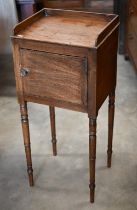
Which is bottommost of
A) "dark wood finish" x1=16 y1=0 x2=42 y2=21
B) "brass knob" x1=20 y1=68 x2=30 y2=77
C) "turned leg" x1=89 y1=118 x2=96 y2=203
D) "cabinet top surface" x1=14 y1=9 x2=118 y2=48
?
"turned leg" x1=89 y1=118 x2=96 y2=203

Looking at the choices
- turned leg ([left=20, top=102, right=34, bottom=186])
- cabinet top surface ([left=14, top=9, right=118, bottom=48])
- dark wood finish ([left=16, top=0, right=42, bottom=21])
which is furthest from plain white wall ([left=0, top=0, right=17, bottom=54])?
turned leg ([left=20, top=102, right=34, bottom=186])

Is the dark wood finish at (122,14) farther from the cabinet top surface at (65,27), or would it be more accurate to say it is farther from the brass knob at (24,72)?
the brass knob at (24,72)

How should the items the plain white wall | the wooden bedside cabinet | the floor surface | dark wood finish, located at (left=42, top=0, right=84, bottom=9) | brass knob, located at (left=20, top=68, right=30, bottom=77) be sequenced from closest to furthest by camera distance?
the wooden bedside cabinet < brass knob, located at (left=20, top=68, right=30, bottom=77) < the floor surface < the plain white wall < dark wood finish, located at (left=42, top=0, right=84, bottom=9)

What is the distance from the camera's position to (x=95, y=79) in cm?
125

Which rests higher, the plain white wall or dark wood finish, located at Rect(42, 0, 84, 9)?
the plain white wall

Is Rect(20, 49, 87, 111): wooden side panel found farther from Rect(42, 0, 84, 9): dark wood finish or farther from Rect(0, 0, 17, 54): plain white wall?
Rect(42, 0, 84, 9): dark wood finish

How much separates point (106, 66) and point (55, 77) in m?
0.21

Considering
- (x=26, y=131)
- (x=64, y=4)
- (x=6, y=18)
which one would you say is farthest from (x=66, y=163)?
(x=64, y=4)

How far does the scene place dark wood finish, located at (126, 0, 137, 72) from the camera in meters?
2.57

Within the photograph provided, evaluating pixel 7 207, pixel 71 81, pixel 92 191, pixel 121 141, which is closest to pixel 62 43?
pixel 71 81

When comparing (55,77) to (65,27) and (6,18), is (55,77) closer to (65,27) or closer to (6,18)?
(65,27)

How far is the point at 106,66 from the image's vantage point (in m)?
1.35

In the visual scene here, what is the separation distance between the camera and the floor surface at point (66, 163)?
1.63m

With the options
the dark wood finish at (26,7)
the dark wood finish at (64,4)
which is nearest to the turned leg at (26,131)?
the dark wood finish at (26,7)
